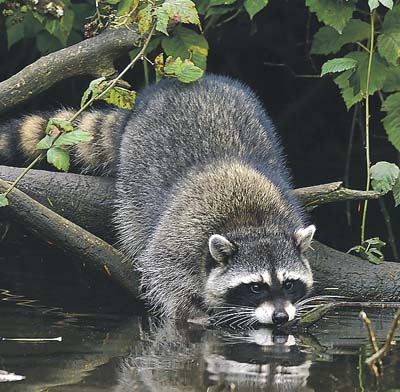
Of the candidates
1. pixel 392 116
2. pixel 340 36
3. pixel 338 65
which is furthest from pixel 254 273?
pixel 340 36

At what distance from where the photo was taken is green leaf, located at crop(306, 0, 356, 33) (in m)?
7.04

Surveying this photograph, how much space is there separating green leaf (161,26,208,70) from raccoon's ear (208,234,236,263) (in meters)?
1.69

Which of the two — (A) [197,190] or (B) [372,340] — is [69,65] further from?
(B) [372,340]

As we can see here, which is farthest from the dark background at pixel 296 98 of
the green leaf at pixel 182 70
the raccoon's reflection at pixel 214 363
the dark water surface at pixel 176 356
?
the raccoon's reflection at pixel 214 363

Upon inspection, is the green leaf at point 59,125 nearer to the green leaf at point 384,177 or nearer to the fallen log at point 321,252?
the fallen log at point 321,252

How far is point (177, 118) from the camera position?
7.28 m

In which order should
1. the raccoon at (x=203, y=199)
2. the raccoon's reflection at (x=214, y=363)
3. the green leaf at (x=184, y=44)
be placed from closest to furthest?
the raccoon's reflection at (x=214, y=363)
the raccoon at (x=203, y=199)
the green leaf at (x=184, y=44)

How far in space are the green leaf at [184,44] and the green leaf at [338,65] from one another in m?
1.00

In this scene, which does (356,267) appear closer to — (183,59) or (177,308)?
(177,308)

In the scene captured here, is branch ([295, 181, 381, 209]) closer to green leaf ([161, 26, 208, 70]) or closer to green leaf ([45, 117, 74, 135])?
green leaf ([161, 26, 208, 70])

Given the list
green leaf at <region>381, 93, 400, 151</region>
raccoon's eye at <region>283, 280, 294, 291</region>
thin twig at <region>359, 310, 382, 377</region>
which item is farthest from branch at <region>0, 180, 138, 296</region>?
thin twig at <region>359, 310, 382, 377</region>

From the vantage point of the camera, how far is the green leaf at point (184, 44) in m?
7.49

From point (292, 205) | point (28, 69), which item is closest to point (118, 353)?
point (292, 205)

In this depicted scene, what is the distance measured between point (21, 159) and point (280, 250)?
2362mm
